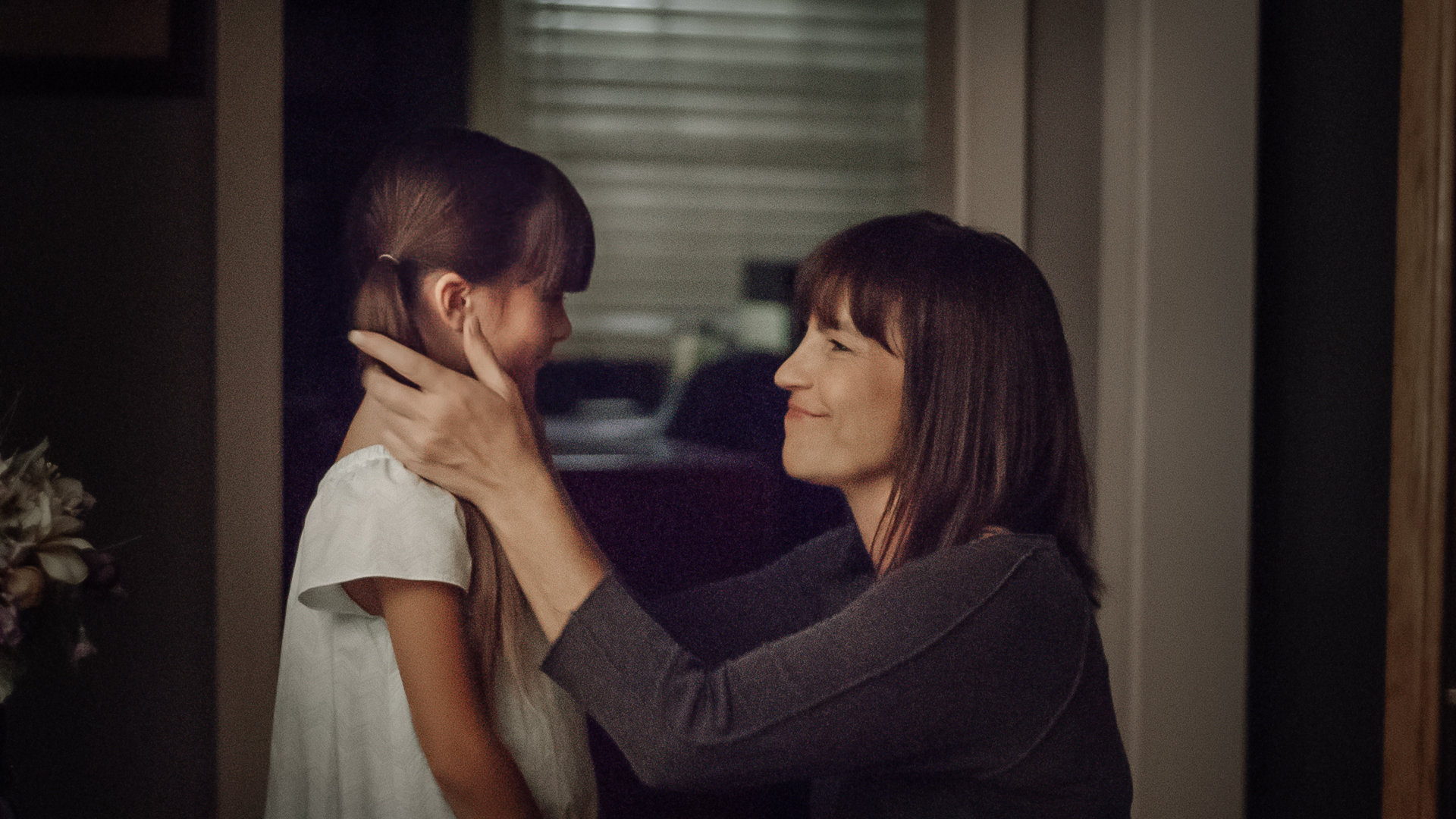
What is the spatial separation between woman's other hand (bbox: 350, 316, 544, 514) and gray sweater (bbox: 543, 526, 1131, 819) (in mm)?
157

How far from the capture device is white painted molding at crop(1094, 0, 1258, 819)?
1.33m

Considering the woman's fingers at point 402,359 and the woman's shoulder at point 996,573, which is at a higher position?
Answer: the woman's fingers at point 402,359

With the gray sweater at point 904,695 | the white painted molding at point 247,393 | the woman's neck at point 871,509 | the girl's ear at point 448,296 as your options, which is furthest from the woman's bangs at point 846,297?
the white painted molding at point 247,393

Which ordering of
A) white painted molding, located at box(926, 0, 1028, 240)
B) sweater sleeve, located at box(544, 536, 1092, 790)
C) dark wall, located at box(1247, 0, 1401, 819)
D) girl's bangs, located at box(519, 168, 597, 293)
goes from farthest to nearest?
dark wall, located at box(1247, 0, 1401, 819) < white painted molding, located at box(926, 0, 1028, 240) < girl's bangs, located at box(519, 168, 597, 293) < sweater sleeve, located at box(544, 536, 1092, 790)

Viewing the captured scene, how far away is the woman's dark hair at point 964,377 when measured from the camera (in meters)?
1.08

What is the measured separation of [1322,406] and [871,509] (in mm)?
695

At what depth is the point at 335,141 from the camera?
3.60ft

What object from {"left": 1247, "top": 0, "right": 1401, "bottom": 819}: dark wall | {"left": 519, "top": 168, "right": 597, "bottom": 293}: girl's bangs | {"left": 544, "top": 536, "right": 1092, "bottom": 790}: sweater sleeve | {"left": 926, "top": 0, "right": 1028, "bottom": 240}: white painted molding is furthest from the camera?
{"left": 1247, "top": 0, "right": 1401, "bottom": 819}: dark wall

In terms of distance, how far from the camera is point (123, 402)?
3.88 feet

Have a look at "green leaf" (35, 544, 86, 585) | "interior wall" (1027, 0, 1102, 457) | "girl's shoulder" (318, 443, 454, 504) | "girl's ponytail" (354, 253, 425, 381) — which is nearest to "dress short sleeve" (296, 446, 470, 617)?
"girl's shoulder" (318, 443, 454, 504)

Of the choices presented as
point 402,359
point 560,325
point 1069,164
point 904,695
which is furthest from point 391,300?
point 1069,164

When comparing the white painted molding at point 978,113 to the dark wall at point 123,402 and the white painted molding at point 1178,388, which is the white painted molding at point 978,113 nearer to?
the white painted molding at point 1178,388

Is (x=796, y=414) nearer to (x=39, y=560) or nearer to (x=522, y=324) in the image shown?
(x=522, y=324)

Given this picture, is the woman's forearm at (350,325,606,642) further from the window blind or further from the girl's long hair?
the window blind
